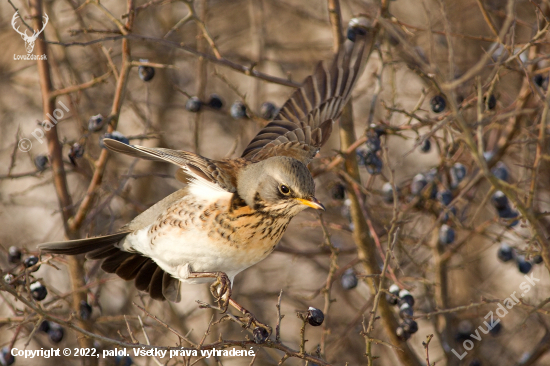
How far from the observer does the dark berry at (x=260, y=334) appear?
3.84 m

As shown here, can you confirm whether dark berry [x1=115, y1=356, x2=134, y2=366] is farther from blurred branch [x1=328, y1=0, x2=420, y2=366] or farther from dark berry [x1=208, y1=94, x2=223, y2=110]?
dark berry [x1=208, y1=94, x2=223, y2=110]

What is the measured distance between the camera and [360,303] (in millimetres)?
7973

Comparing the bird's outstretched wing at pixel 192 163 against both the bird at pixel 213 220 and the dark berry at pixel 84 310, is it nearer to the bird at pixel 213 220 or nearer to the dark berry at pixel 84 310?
the bird at pixel 213 220

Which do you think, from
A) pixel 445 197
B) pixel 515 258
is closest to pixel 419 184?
pixel 445 197

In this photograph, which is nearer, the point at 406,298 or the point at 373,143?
the point at 406,298

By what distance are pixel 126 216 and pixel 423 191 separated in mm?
3649

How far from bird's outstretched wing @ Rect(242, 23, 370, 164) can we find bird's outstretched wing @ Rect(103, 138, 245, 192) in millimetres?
635

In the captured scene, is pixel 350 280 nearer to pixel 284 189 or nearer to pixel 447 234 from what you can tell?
pixel 447 234

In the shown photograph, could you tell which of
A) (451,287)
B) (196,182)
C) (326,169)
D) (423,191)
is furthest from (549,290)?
(196,182)

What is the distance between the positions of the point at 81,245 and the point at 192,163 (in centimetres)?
132

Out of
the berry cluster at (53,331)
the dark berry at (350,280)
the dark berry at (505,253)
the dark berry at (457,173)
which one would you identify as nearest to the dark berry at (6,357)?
the berry cluster at (53,331)

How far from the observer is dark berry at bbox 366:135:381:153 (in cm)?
516

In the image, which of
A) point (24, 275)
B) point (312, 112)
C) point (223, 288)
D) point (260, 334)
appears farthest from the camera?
point (312, 112)

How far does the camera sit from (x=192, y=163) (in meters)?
4.57
